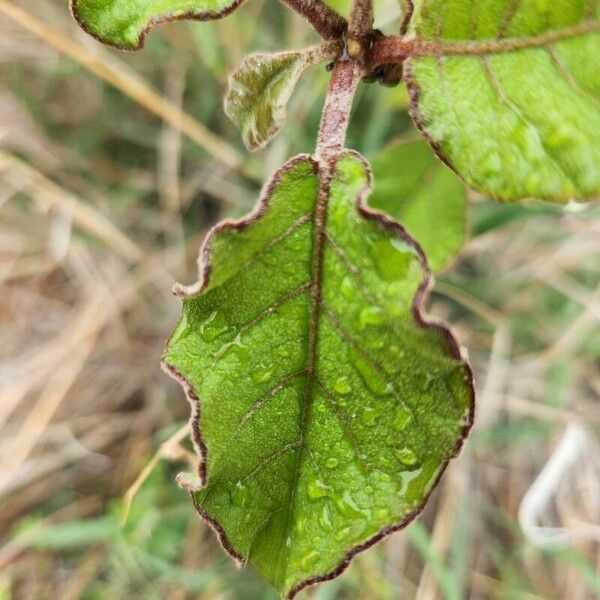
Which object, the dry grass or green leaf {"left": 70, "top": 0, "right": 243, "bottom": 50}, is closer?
green leaf {"left": 70, "top": 0, "right": 243, "bottom": 50}

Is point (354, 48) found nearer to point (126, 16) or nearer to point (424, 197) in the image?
point (126, 16)

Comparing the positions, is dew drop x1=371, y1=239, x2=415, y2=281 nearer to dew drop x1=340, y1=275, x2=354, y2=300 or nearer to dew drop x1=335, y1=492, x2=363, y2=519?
dew drop x1=340, y1=275, x2=354, y2=300

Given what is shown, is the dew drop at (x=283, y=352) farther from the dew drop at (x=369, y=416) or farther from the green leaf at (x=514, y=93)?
the green leaf at (x=514, y=93)

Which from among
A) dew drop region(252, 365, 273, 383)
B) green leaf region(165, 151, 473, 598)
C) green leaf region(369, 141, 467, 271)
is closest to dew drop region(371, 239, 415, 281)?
green leaf region(165, 151, 473, 598)

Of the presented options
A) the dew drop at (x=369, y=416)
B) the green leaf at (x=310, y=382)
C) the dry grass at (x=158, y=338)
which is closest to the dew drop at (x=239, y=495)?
the green leaf at (x=310, y=382)

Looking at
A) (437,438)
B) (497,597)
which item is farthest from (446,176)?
(497,597)
